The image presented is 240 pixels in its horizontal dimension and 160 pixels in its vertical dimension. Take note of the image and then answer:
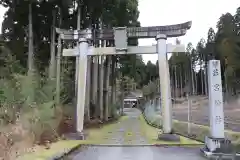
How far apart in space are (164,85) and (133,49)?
208 centimetres

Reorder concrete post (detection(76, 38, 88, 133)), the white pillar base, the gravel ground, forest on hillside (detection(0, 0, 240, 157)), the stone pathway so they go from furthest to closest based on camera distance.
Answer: concrete post (detection(76, 38, 88, 133)), the stone pathway, forest on hillside (detection(0, 0, 240, 157)), the gravel ground, the white pillar base

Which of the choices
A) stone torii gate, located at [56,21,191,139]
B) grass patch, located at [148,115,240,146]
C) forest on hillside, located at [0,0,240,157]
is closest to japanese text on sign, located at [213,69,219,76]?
forest on hillside, located at [0,0,240,157]

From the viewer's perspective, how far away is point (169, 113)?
12.8m

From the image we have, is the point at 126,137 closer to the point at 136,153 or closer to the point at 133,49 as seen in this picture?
the point at 133,49

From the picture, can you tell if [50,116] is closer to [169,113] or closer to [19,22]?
[169,113]

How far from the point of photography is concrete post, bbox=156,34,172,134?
12773 millimetres

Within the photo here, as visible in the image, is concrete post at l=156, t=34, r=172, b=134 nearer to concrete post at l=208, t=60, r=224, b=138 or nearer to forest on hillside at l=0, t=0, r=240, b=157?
forest on hillside at l=0, t=0, r=240, b=157

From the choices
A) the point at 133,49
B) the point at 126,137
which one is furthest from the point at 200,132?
the point at 133,49

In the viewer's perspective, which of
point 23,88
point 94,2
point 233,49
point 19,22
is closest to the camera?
point 23,88

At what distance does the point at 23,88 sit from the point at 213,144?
22.5 feet

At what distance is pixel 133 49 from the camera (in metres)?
13.6

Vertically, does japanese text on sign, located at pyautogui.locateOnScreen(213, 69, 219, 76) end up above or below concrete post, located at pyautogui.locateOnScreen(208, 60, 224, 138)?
above

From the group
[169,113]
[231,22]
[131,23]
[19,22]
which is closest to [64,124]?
Result: [169,113]

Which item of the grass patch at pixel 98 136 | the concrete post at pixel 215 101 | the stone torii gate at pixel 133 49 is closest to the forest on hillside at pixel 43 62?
the concrete post at pixel 215 101
